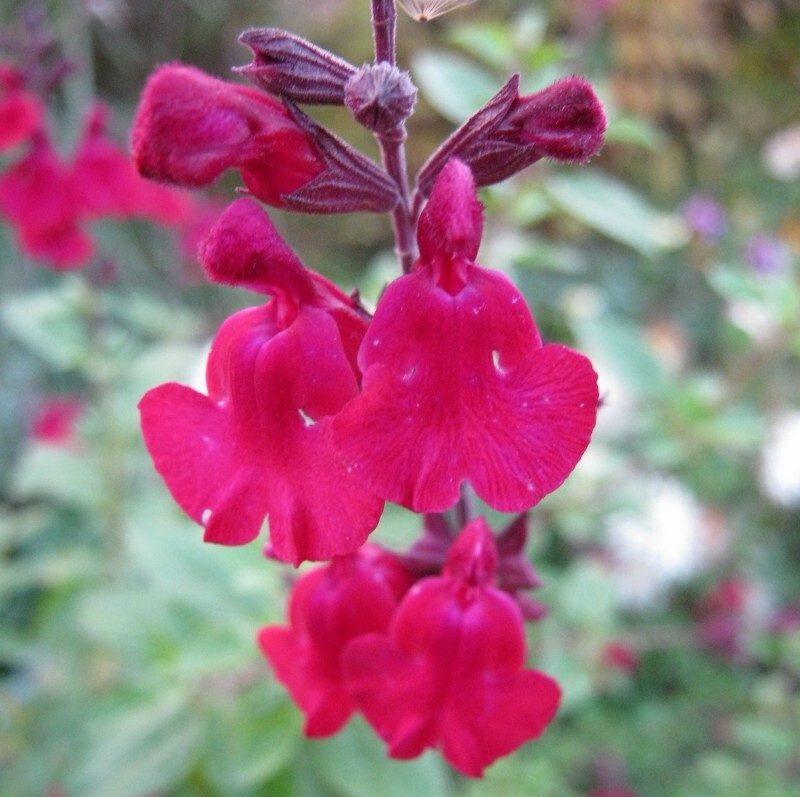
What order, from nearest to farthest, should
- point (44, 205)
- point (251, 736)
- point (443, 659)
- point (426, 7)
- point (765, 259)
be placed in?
1. point (426, 7)
2. point (443, 659)
3. point (251, 736)
4. point (44, 205)
5. point (765, 259)

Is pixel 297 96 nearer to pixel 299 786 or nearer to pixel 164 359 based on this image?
pixel 299 786

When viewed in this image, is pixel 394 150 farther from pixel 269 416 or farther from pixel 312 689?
pixel 312 689

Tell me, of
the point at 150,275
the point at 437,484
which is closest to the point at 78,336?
the point at 437,484

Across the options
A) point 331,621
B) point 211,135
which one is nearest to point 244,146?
point 211,135

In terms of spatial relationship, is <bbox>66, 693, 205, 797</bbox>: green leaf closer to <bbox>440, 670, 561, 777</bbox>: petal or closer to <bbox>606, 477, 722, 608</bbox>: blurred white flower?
<bbox>440, 670, 561, 777</bbox>: petal

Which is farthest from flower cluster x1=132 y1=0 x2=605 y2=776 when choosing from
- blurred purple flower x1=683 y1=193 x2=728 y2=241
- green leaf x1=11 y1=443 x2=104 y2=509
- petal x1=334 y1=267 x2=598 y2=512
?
blurred purple flower x1=683 y1=193 x2=728 y2=241

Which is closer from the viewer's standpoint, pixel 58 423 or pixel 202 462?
pixel 202 462

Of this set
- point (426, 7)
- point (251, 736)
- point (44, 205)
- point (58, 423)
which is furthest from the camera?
point (58, 423)
